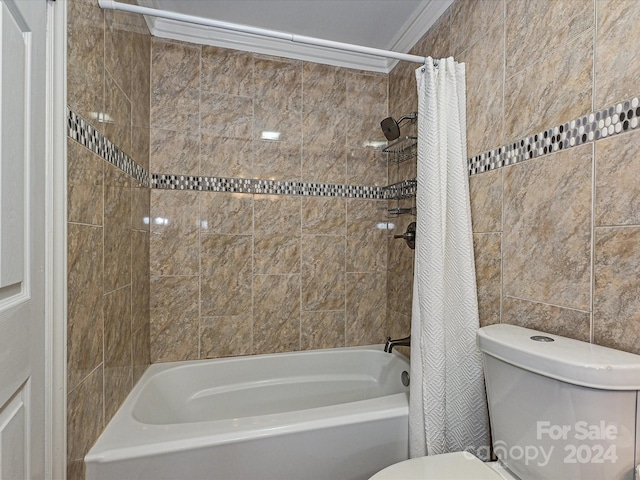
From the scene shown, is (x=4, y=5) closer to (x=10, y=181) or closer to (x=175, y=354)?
(x=10, y=181)

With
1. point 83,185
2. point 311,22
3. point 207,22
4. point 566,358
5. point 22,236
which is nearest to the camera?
point 22,236

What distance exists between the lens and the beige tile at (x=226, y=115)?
1969 millimetres

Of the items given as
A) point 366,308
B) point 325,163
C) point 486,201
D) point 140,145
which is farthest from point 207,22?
point 366,308

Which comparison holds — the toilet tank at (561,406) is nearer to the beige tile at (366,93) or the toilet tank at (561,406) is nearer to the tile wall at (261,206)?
the tile wall at (261,206)

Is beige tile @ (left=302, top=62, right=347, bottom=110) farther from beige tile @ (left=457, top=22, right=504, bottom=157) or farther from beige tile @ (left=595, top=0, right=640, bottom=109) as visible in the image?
beige tile @ (left=595, top=0, right=640, bottom=109)

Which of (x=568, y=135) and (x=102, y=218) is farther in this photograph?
(x=102, y=218)

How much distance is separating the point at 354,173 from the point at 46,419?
193cm

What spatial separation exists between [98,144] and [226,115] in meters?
0.99

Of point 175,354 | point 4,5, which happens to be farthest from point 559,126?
point 175,354

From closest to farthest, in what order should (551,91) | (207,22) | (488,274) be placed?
(551,91) < (207,22) < (488,274)

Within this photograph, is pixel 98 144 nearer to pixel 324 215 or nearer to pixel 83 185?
pixel 83 185

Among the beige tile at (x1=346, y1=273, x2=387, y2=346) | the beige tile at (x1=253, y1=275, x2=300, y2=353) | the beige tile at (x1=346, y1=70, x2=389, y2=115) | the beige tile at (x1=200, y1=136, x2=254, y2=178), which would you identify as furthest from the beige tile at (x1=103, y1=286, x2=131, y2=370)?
the beige tile at (x1=346, y1=70, x2=389, y2=115)

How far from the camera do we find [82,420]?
1029mm

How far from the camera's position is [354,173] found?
2242mm
